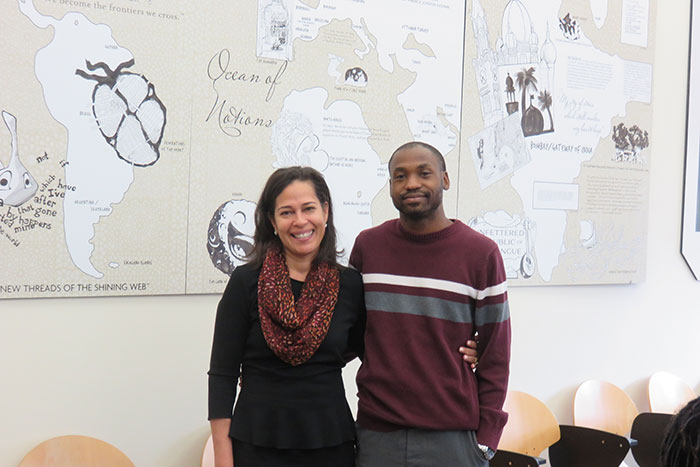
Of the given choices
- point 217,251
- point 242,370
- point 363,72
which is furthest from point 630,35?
point 242,370

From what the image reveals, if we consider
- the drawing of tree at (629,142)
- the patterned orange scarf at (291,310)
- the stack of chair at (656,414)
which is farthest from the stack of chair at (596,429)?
the patterned orange scarf at (291,310)

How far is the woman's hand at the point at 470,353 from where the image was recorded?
6.29 feet

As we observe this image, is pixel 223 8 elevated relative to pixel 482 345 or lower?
elevated

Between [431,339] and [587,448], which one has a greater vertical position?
[431,339]

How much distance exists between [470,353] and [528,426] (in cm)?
160

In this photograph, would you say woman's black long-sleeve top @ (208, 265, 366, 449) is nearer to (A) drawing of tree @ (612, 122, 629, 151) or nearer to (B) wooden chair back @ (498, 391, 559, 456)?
(B) wooden chair back @ (498, 391, 559, 456)

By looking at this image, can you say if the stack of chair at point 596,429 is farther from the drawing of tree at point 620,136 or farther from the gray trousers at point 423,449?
the gray trousers at point 423,449

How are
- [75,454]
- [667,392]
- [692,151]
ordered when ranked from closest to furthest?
[75,454] → [667,392] → [692,151]

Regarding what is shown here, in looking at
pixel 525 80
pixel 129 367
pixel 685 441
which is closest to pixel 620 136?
pixel 525 80

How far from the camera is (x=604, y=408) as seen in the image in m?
3.67

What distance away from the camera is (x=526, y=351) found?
11.7 feet

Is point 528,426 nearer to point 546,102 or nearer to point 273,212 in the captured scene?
point 546,102

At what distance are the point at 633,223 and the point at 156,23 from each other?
2693 millimetres

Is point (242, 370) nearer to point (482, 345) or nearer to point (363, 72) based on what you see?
point (482, 345)
